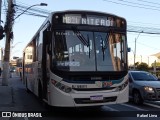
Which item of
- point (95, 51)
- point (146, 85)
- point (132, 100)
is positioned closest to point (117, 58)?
point (95, 51)

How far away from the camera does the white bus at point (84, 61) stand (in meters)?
10.1

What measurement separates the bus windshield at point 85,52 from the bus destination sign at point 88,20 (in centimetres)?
35

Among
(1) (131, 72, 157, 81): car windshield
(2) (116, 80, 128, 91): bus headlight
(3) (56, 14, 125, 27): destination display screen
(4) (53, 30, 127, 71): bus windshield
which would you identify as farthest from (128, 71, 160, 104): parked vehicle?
(3) (56, 14, 125, 27): destination display screen

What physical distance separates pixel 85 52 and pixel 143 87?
529 centimetres

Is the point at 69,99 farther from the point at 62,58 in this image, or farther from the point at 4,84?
the point at 4,84

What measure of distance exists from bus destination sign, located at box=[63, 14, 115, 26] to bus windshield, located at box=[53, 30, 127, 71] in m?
0.35

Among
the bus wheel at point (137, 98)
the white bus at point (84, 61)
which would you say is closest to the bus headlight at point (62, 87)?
the white bus at point (84, 61)

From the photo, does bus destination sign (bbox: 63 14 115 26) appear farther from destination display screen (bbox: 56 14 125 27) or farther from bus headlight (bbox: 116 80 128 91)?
bus headlight (bbox: 116 80 128 91)

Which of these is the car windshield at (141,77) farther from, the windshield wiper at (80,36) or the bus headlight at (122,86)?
the windshield wiper at (80,36)

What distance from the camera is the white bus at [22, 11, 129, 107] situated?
10.1 m

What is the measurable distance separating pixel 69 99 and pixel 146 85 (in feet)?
18.9

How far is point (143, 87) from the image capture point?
1470 cm

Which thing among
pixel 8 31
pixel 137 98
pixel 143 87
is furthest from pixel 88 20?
pixel 8 31

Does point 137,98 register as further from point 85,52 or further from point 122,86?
point 85,52
